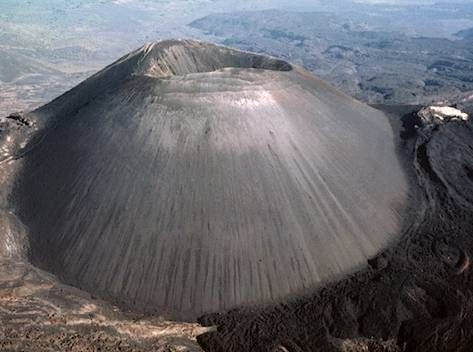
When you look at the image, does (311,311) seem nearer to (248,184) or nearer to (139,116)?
(248,184)

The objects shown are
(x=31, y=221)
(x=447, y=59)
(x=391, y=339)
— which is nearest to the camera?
(x=391, y=339)

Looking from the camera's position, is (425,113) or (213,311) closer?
(213,311)

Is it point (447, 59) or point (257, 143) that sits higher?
point (257, 143)

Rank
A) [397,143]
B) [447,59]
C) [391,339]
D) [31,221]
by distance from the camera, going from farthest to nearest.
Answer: [447,59]
[397,143]
[31,221]
[391,339]

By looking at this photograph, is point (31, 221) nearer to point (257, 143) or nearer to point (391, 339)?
point (257, 143)

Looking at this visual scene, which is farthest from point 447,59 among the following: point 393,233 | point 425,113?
point 393,233

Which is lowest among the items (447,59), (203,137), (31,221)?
(447,59)

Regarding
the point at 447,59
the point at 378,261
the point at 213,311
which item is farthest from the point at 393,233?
the point at 447,59
